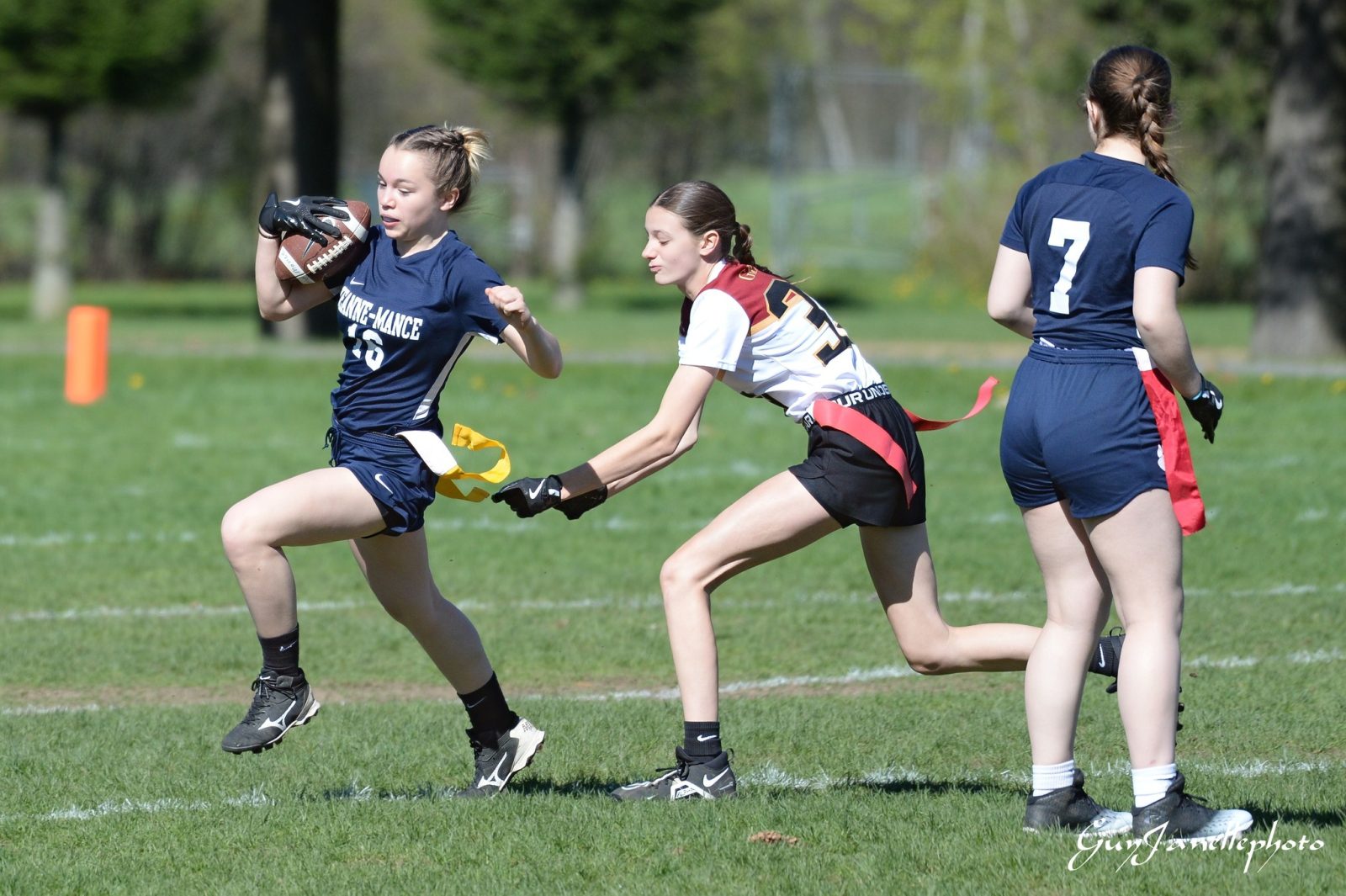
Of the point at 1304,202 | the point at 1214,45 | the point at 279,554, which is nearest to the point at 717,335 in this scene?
the point at 279,554

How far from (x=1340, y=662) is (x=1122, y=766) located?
197 centimetres

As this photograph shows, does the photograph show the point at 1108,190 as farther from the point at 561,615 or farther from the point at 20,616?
the point at 20,616


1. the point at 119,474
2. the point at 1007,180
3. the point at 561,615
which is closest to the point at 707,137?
the point at 1007,180

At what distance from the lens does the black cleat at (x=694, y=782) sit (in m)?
5.11

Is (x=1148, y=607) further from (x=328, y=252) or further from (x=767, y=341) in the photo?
(x=328, y=252)

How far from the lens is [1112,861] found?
4.38 meters

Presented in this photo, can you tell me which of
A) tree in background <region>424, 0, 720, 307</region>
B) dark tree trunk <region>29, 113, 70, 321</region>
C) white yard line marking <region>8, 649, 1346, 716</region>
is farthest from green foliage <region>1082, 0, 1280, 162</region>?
white yard line marking <region>8, 649, 1346, 716</region>

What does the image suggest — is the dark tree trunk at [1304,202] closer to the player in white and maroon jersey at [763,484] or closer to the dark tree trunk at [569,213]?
the player in white and maroon jersey at [763,484]

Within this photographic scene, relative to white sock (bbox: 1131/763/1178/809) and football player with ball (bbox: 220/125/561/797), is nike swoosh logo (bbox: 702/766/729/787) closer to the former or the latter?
football player with ball (bbox: 220/125/561/797)

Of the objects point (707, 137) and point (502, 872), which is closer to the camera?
point (502, 872)

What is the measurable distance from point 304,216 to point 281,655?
1.29m

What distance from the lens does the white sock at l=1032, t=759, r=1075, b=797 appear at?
469cm

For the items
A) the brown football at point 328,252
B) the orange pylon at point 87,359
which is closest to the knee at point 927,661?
the brown football at point 328,252

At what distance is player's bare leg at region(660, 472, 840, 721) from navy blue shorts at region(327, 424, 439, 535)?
2.44 feet
